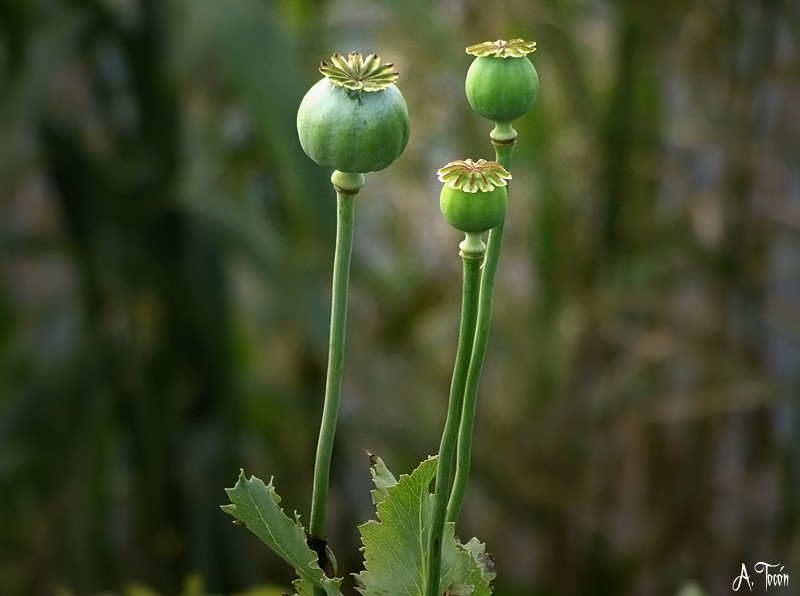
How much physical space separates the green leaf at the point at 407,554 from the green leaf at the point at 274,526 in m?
0.02

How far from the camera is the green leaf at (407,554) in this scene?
241 millimetres

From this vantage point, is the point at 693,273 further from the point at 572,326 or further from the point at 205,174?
the point at 205,174

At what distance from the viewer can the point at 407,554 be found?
24 cm

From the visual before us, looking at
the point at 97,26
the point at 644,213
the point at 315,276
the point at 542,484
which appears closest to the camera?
the point at 97,26

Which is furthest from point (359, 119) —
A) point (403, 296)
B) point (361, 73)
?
point (403, 296)

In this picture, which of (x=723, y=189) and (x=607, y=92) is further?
(x=607, y=92)

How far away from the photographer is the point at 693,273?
1145mm

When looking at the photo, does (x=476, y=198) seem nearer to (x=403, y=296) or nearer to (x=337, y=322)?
(x=337, y=322)

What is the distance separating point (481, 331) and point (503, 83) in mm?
50

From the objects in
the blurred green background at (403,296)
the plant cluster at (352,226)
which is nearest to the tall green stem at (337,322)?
the plant cluster at (352,226)

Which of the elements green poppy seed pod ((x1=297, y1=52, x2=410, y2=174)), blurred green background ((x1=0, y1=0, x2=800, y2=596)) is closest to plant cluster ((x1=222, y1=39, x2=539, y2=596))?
green poppy seed pod ((x1=297, y1=52, x2=410, y2=174))

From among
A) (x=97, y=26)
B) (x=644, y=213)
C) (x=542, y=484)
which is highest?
(x=97, y=26)

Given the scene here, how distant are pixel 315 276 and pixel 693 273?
1.40 feet

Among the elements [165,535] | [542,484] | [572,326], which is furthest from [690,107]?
[165,535]
